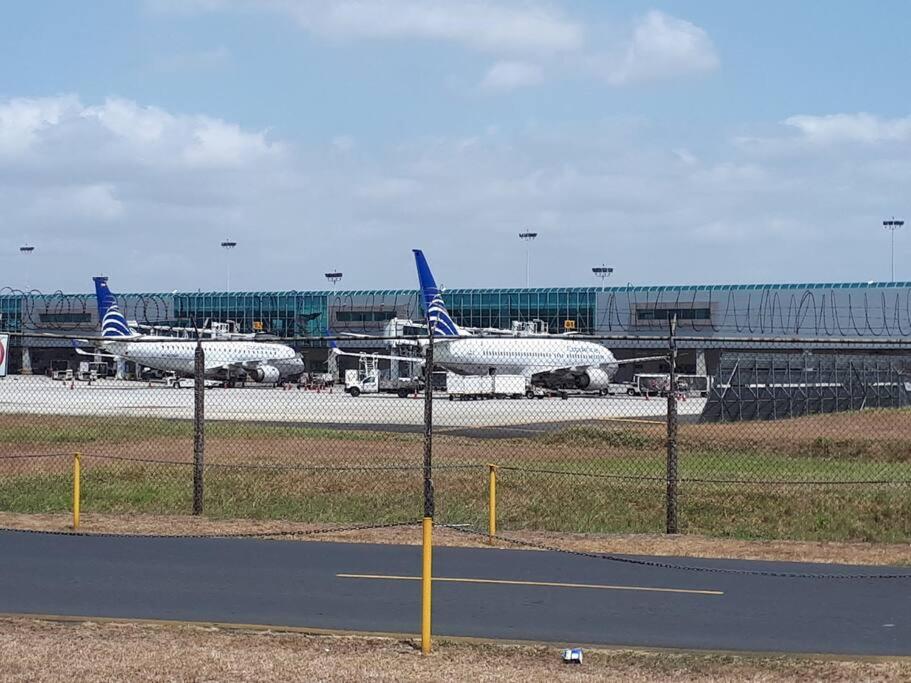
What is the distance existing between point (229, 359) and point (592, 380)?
1078 inches

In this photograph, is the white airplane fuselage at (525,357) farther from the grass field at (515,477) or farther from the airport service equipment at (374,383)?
the grass field at (515,477)

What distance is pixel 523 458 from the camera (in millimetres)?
26688

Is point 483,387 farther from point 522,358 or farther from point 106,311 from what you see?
point 106,311

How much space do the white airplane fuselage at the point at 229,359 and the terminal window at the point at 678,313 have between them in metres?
26.9

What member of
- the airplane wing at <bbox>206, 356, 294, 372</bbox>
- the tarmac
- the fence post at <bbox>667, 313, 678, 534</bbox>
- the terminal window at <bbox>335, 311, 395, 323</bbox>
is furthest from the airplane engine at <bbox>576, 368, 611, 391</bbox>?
the fence post at <bbox>667, 313, 678, 534</bbox>

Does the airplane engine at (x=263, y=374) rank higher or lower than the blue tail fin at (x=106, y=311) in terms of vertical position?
lower

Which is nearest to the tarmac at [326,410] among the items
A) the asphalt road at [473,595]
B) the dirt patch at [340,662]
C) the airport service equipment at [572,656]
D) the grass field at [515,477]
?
the grass field at [515,477]

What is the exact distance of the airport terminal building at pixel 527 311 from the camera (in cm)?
8981

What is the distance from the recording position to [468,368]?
80.0m

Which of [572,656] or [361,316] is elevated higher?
[361,316]

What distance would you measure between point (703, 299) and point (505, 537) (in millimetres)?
85686

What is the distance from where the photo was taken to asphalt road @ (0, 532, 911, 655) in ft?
32.1

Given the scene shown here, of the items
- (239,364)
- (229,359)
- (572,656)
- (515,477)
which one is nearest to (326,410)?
(515,477)

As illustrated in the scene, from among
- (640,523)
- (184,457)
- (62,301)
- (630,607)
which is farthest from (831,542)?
(62,301)
